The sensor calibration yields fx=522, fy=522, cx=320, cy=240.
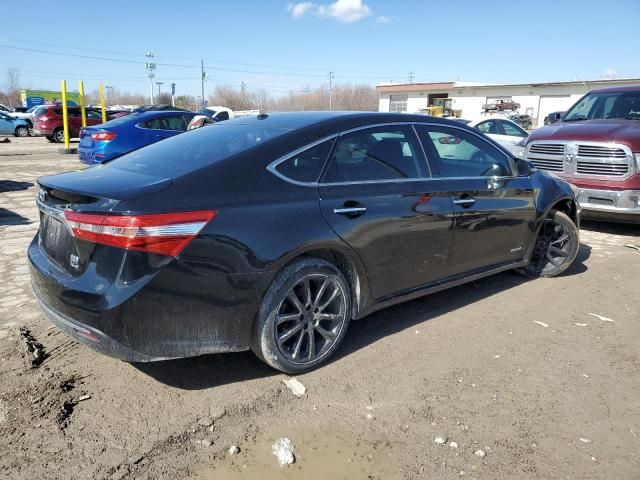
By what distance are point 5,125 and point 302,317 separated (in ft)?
100

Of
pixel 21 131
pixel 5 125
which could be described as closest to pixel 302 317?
pixel 5 125

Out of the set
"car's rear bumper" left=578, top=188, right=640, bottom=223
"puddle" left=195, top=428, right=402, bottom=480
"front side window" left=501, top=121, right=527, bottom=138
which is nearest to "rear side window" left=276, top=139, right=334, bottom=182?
"puddle" left=195, top=428, right=402, bottom=480

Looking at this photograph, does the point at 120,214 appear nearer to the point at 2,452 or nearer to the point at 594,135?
the point at 2,452

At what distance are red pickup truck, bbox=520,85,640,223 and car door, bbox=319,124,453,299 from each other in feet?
14.0

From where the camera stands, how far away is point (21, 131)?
95.1 feet

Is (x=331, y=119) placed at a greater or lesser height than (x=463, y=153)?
greater

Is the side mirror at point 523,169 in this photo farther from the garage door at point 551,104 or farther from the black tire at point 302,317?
the garage door at point 551,104

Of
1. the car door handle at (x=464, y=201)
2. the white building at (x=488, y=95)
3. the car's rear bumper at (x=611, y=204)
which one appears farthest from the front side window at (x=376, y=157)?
the white building at (x=488, y=95)

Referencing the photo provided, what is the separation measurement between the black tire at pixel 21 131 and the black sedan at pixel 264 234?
29628 mm

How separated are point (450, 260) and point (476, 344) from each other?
2.25 feet

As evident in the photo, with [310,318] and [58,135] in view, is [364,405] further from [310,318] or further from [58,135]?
[58,135]

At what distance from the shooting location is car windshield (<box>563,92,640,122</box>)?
825 cm

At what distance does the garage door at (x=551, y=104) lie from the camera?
47.0 metres

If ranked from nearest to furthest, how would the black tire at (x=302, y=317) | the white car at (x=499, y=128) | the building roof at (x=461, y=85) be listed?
the black tire at (x=302, y=317) → the white car at (x=499, y=128) → the building roof at (x=461, y=85)
